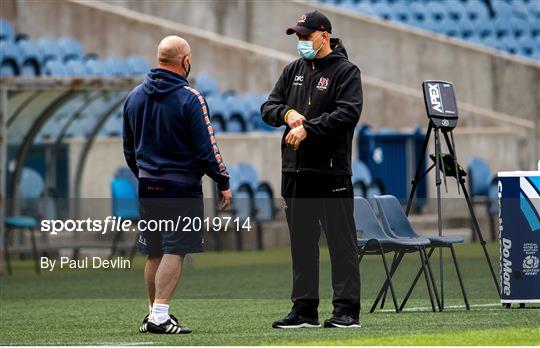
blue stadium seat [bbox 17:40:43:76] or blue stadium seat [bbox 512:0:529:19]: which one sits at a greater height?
blue stadium seat [bbox 512:0:529:19]

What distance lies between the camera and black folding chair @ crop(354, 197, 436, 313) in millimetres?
11680

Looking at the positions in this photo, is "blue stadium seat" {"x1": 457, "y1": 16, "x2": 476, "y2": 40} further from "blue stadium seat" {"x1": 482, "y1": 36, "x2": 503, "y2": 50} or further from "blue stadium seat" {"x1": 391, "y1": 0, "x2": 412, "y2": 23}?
"blue stadium seat" {"x1": 391, "y1": 0, "x2": 412, "y2": 23}

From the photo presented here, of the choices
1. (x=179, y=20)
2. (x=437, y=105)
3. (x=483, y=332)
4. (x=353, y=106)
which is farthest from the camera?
(x=179, y=20)

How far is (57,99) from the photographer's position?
21.2m

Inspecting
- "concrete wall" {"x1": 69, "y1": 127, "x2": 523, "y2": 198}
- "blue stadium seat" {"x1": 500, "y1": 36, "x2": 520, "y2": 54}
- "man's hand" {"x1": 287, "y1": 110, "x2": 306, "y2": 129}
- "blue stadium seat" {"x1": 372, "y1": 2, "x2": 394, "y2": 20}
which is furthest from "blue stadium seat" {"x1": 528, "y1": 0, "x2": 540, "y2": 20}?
"man's hand" {"x1": 287, "y1": 110, "x2": 306, "y2": 129}

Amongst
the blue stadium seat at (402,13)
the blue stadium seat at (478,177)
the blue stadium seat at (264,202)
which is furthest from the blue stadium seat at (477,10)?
the blue stadium seat at (264,202)

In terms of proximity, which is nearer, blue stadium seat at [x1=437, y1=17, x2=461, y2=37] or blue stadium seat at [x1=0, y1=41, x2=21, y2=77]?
blue stadium seat at [x1=0, y1=41, x2=21, y2=77]

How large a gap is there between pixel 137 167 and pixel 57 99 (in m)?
10.9

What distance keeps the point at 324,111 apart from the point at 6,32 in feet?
59.0

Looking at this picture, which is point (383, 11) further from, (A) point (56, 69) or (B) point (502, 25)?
(A) point (56, 69)

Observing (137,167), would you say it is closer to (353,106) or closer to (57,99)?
(353,106)

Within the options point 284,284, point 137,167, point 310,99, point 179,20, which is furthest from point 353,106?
point 179,20

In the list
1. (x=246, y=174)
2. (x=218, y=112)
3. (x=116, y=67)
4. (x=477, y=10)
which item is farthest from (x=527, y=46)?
(x=246, y=174)

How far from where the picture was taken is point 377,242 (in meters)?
11.7
